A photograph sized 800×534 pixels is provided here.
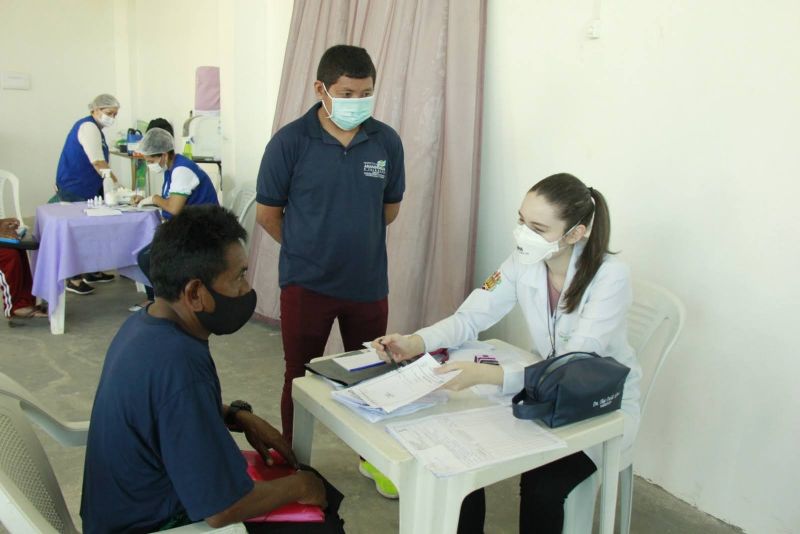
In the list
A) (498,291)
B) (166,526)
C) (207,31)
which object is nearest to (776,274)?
(498,291)

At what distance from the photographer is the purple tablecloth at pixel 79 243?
360 cm

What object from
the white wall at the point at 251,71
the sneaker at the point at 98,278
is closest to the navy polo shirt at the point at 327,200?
the white wall at the point at 251,71

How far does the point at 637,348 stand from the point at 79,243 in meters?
3.10

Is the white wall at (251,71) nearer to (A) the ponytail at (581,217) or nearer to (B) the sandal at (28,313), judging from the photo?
(B) the sandal at (28,313)

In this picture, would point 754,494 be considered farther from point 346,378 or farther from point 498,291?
point 346,378

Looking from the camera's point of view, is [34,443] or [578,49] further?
[578,49]

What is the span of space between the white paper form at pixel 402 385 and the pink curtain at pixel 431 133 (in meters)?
1.34

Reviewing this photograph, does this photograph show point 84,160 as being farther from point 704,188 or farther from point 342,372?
point 704,188

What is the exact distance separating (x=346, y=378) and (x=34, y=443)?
A: 65 cm

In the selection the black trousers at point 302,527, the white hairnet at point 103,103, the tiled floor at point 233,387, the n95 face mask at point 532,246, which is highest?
the white hairnet at point 103,103

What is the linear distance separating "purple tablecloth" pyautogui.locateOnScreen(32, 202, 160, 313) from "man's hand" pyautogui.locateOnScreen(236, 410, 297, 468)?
2.41 metres

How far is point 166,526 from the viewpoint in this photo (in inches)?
45.3

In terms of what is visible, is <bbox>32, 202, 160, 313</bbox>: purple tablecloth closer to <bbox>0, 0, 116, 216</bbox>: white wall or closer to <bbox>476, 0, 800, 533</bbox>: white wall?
<bbox>476, 0, 800, 533</bbox>: white wall

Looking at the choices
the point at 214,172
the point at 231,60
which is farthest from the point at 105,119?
the point at 231,60
